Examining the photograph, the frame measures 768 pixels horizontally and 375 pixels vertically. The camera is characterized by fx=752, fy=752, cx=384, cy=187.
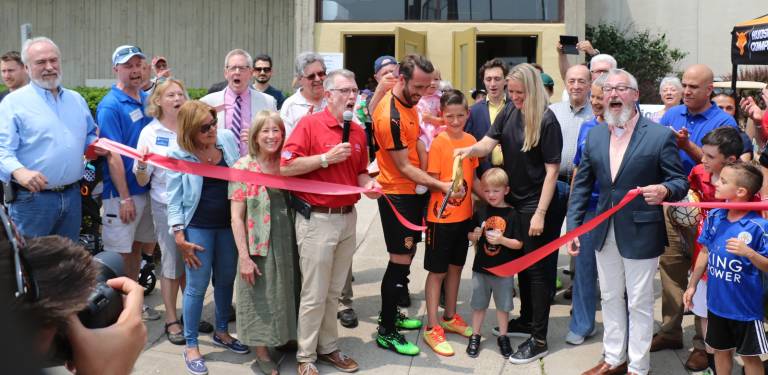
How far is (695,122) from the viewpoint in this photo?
555 centimetres

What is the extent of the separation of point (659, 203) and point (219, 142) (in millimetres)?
2866

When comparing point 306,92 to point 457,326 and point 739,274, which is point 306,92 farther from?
point 739,274

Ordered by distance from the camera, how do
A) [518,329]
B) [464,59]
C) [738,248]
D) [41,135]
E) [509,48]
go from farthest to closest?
[509,48]
[464,59]
[518,329]
[41,135]
[738,248]

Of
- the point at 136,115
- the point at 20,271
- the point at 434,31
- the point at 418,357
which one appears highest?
Answer: the point at 434,31

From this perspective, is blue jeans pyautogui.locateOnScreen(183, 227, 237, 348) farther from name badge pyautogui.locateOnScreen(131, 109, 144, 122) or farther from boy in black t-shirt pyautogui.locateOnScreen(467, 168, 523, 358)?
boy in black t-shirt pyautogui.locateOnScreen(467, 168, 523, 358)

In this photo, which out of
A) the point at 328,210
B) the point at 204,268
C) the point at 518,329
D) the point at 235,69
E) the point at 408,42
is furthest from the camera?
the point at 408,42

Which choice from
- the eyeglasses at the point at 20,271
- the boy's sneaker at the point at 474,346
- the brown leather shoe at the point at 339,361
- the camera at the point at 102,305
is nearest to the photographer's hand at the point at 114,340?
the camera at the point at 102,305

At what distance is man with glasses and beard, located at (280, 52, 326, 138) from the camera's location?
6070 millimetres

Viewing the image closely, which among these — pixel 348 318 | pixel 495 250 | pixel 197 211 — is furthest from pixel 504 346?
pixel 197 211

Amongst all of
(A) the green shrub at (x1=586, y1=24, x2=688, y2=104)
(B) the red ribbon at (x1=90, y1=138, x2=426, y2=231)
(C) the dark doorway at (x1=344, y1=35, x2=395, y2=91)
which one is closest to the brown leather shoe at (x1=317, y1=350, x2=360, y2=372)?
(B) the red ribbon at (x1=90, y1=138, x2=426, y2=231)

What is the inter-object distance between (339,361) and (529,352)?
1.32 metres

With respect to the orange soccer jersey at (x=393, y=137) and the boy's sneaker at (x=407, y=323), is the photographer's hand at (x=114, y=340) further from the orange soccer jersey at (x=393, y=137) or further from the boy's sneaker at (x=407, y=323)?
the boy's sneaker at (x=407, y=323)

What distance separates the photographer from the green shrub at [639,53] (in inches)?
766

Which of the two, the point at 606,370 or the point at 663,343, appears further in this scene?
the point at 663,343
